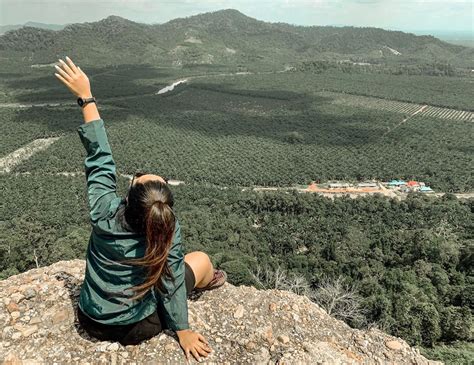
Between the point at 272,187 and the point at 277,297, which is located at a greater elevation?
the point at 277,297

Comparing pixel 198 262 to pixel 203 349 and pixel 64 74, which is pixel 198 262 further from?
pixel 64 74

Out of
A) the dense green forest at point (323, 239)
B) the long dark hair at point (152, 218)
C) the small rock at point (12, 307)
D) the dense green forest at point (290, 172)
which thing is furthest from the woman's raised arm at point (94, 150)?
the dense green forest at point (323, 239)

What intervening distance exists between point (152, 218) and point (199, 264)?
6.87 feet

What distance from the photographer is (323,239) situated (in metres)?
35.2

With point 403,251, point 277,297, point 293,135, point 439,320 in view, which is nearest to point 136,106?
point 293,135

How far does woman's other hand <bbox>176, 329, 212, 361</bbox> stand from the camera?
179 inches

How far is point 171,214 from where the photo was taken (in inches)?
143

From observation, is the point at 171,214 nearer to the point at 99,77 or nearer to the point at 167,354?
the point at 167,354

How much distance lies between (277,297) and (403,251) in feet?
89.7

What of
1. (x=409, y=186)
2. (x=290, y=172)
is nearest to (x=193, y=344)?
(x=409, y=186)

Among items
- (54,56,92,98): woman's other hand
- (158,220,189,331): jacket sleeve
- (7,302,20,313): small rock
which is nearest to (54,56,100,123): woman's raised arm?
(54,56,92,98): woman's other hand

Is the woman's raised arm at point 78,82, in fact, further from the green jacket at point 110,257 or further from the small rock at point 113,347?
the small rock at point 113,347

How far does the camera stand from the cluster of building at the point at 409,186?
169 ft

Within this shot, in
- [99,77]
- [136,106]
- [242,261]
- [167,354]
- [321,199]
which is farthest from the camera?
[99,77]
